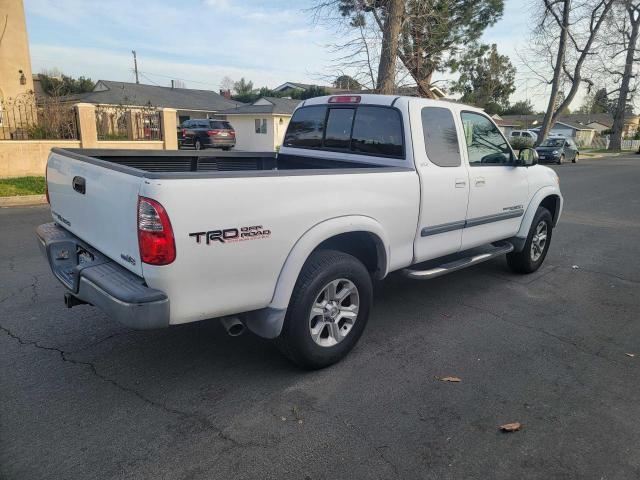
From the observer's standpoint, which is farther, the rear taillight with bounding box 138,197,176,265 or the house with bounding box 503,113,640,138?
the house with bounding box 503,113,640,138

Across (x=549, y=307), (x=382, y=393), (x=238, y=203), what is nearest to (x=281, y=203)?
(x=238, y=203)

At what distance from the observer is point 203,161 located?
4828 mm

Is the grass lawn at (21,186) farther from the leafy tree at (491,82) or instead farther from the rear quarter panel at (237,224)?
the leafy tree at (491,82)

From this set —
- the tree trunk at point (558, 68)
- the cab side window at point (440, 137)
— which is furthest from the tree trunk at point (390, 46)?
the tree trunk at point (558, 68)

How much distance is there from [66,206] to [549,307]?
180 inches

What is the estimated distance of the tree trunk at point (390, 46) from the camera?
42.0 ft

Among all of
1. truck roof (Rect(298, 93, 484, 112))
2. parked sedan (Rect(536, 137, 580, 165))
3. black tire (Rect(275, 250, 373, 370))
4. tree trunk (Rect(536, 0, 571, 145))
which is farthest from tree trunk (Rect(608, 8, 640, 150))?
black tire (Rect(275, 250, 373, 370))

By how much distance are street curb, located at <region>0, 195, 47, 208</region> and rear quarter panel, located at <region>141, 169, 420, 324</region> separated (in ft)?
30.3

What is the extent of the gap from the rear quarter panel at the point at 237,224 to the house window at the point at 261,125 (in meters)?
30.5

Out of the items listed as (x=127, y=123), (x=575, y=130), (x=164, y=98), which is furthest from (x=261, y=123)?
(x=575, y=130)

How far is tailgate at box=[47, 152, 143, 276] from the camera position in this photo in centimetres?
265

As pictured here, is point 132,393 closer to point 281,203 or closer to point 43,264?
point 281,203

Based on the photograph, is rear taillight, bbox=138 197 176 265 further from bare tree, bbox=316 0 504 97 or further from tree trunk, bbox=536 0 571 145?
tree trunk, bbox=536 0 571 145

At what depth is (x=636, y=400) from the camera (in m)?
3.19
